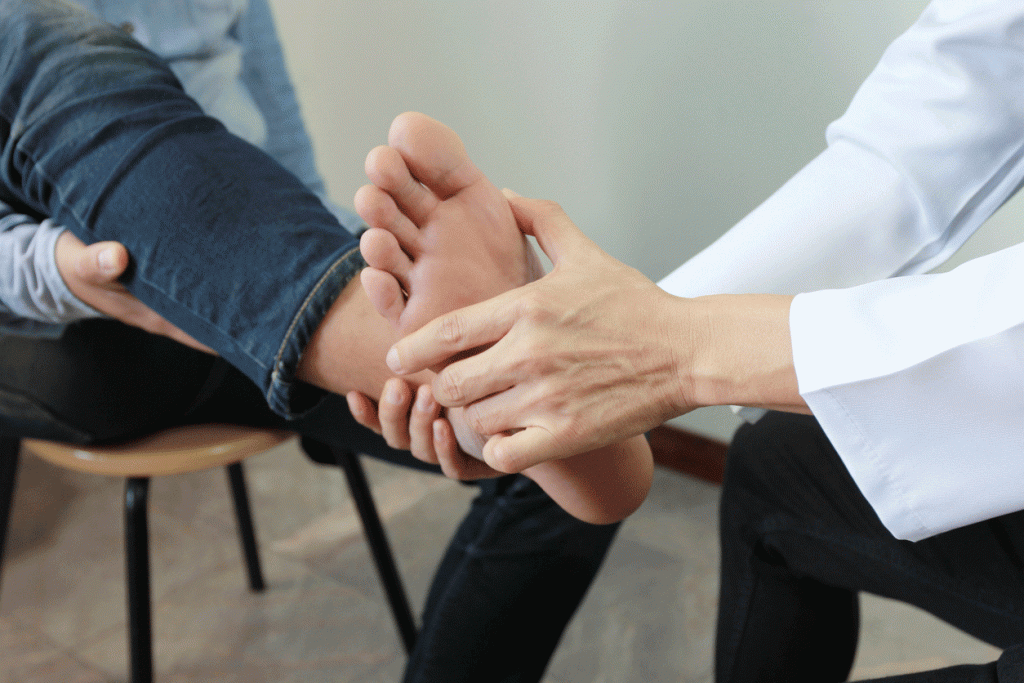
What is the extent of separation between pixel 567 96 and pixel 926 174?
618 mm

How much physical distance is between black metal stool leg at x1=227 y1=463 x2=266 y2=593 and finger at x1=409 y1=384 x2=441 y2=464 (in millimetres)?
582

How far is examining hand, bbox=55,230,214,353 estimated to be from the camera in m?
0.59

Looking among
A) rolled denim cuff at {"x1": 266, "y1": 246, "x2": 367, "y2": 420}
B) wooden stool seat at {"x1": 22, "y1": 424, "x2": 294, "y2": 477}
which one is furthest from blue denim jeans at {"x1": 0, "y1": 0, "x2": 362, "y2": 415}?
wooden stool seat at {"x1": 22, "y1": 424, "x2": 294, "y2": 477}

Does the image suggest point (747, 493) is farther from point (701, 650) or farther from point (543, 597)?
point (701, 650)

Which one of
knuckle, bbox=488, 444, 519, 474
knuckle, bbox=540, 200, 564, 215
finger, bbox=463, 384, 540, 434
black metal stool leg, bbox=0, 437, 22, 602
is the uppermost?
knuckle, bbox=540, 200, 564, 215

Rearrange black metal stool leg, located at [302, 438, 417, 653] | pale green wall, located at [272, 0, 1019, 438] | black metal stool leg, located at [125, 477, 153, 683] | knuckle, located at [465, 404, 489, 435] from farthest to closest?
1. pale green wall, located at [272, 0, 1019, 438]
2. black metal stool leg, located at [302, 438, 417, 653]
3. black metal stool leg, located at [125, 477, 153, 683]
4. knuckle, located at [465, 404, 489, 435]

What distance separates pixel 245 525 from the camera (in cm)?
125

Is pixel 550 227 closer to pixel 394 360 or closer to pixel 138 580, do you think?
pixel 394 360

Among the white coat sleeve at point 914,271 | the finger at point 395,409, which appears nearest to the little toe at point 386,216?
the finger at point 395,409

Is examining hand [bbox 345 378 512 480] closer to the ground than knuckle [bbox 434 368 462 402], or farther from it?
closer to the ground

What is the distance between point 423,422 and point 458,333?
117mm

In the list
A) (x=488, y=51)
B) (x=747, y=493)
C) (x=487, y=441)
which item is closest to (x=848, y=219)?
(x=747, y=493)

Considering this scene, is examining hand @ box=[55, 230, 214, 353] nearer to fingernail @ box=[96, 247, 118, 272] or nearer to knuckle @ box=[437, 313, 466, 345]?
fingernail @ box=[96, 247, 118, 272]

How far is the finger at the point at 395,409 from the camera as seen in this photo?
61 centimetres
